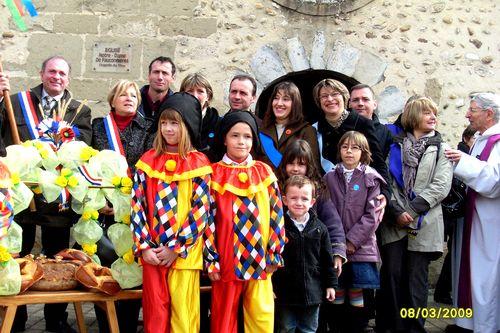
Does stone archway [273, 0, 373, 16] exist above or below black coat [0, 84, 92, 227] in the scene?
above

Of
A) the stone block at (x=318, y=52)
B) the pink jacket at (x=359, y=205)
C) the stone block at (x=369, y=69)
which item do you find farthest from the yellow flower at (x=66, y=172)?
the stone block at (x=369, y=69)

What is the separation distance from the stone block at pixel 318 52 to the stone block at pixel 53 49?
2586 mm

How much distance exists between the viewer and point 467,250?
4.52 meters

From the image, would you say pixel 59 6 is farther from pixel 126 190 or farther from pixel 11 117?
pixel 126 190

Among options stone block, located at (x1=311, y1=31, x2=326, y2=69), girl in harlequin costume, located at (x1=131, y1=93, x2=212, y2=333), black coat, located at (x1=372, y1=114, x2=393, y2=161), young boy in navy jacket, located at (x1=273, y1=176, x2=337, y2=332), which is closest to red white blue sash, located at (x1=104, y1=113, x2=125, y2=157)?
girl in harlequin costume, located at (x1=131, y1=93, x2=212, y2=333)

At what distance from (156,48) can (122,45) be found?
0.38 m

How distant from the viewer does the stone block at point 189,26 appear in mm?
6418

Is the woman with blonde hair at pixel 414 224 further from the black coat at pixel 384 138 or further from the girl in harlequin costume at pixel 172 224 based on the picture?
the girl in harlequin costume at pixel 172 224

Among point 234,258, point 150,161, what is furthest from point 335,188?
point 150,161

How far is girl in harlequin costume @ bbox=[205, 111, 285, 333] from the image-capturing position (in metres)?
3.37

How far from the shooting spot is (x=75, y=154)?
3648 mm

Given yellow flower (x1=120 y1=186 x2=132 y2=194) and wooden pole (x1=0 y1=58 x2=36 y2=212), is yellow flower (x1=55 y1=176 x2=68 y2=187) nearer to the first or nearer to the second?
yellow flower (x1=120 y1=186 x2=132 y2=194)

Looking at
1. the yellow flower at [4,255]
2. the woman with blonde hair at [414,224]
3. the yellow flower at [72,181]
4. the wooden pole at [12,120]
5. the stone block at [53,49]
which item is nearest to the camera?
the yellow flower at [4,255]

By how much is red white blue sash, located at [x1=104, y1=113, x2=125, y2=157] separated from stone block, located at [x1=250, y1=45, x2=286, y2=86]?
252cm
